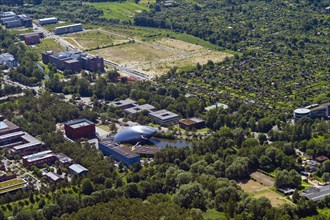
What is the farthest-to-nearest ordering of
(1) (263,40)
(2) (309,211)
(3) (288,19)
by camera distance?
(3) (288,19) < (1) (263,40) < (2) (309,211)

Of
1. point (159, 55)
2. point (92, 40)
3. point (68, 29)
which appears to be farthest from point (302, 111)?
point (68, 29)

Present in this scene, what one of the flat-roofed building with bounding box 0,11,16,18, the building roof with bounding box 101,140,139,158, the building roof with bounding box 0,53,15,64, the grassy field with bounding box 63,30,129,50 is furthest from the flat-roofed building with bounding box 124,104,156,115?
the flat-roofed building with bounding box 0,11,16,18

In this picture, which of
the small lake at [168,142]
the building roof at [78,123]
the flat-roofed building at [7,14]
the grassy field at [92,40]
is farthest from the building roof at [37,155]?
the flat-roofed building at [7,14]

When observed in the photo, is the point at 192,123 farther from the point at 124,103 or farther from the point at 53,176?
the point at 53,176

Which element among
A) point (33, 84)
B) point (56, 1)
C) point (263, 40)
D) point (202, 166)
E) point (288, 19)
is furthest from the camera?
point (56, 1)

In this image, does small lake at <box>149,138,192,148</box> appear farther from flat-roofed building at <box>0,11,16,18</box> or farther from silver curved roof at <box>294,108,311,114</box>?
flat-roofed building at <box>0,11,16,18</box>

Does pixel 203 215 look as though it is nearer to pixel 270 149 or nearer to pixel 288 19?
pixel 270 149

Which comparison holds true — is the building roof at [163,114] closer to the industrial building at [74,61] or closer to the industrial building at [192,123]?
the industrial building at [192,123]

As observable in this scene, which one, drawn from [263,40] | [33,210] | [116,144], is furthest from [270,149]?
[263,40]

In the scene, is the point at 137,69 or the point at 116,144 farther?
the point at 137,69

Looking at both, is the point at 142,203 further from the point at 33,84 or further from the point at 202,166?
the point at 33,84
